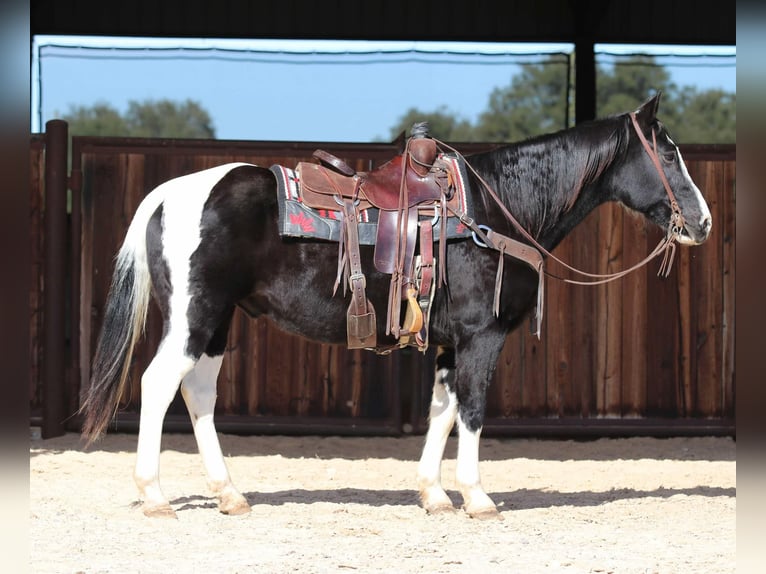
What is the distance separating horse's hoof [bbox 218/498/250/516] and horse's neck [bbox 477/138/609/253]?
192 cm

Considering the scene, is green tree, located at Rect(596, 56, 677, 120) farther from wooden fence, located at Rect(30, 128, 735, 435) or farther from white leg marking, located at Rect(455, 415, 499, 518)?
white leg marking, located at Rect(455, 415, 499, 518)

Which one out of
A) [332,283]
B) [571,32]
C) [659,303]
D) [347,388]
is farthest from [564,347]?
[571,32]

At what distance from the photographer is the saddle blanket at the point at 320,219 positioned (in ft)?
15.0

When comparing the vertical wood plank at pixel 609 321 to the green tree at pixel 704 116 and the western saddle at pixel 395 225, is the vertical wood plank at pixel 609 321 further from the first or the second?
the green tree at pixel 704 116

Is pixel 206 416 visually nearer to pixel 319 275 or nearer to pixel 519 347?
pixel 319 275

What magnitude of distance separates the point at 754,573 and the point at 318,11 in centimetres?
967

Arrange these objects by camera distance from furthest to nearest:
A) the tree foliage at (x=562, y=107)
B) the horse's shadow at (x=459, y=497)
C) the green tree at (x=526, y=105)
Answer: the green tree at (x=526, y=105) < the tree foliage at (x=562, y=107) < the horse's shadow at (x=459, y=497)

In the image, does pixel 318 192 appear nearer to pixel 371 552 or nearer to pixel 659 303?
pixel 371 552

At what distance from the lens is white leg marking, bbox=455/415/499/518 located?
4582 mm

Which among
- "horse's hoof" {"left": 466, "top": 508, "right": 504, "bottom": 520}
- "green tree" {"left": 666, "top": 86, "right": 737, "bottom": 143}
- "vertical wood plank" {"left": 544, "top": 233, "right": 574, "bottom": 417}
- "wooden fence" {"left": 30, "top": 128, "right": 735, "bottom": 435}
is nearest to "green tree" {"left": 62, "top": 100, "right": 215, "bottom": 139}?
"green tree" {"left": 666, "top": 86, "right": 737, "bottom": 143}

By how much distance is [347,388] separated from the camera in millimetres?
7184

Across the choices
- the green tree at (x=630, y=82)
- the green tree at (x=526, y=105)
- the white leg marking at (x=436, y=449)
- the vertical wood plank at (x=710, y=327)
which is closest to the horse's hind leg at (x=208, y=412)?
the white leg marking at (x=436, y=449)

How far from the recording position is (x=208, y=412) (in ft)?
15.6

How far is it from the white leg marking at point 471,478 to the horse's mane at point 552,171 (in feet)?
3.67
